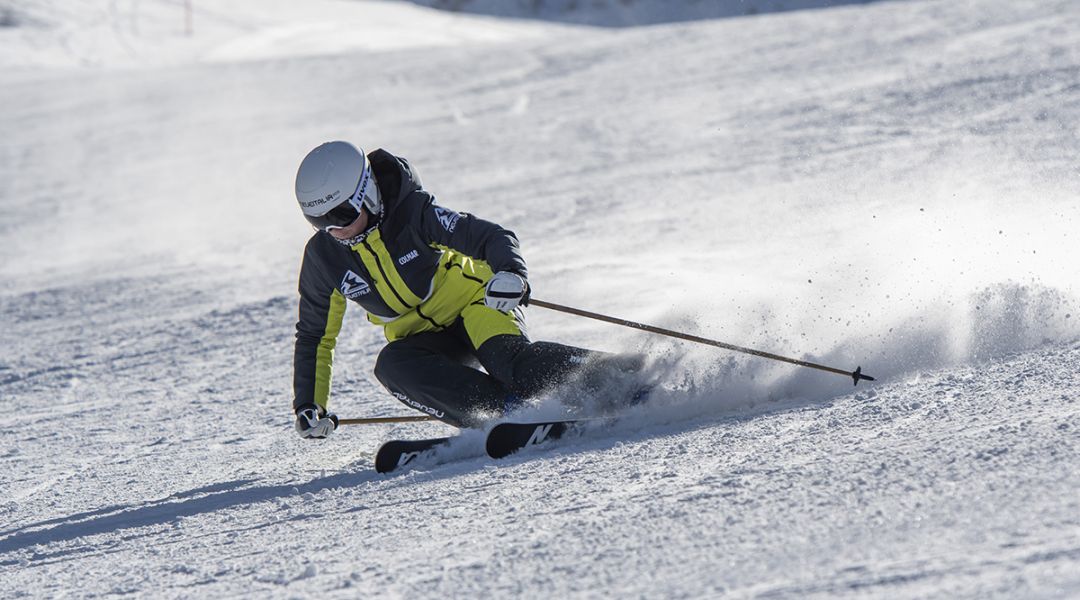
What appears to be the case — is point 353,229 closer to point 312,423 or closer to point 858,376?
point 312,423

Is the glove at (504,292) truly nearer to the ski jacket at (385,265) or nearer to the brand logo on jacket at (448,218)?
the ski jacket at (385,265)

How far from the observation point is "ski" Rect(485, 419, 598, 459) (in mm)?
4418

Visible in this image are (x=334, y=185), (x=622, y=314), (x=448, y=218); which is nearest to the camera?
(x=334, y=185)

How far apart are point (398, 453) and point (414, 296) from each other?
2.28 ft

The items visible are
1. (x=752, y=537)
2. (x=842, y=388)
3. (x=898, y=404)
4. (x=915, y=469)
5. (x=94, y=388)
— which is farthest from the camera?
(x=94, y=388)

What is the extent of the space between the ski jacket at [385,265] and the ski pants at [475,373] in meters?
0.22

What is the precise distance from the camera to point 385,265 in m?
4.86

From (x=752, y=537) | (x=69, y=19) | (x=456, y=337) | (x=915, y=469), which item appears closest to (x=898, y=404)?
(x=915, y=469)

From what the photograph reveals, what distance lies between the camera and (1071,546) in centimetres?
266

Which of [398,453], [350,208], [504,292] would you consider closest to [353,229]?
[350,208]

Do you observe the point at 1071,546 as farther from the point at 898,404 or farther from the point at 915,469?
the point at 898,404

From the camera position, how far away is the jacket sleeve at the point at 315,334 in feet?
16.0

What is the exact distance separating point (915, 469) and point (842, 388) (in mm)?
1182

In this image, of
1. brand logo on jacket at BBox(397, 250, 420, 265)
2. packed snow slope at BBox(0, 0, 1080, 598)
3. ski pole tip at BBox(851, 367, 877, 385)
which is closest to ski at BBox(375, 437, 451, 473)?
packed snow slope at BBox(0, 0, 1080, 598)
